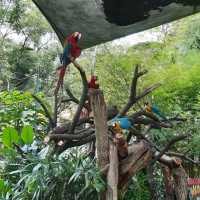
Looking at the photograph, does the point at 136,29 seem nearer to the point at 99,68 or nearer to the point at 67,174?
the point at 67,174

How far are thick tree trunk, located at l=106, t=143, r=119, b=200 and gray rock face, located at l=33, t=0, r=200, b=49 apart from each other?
32.3 inches

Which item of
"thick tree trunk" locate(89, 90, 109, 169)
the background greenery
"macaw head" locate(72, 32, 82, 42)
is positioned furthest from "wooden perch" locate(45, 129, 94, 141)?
"macaw head" locate(72, 32, 82, 42)

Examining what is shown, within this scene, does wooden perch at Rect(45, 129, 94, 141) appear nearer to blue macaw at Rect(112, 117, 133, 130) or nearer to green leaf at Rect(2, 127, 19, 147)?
blue macaw at Rect(112, 117, 133, 130)

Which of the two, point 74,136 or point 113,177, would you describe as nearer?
point 113,177

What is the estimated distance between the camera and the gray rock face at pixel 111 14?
1.86 m

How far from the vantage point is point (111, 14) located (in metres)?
1.95

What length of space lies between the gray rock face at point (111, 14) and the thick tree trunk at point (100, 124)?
0.45 meters

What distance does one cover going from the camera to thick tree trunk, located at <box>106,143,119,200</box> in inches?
94.7

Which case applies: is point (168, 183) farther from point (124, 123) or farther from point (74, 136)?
point (74, 136)

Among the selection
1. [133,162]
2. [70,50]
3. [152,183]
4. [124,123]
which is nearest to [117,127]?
[124,123]

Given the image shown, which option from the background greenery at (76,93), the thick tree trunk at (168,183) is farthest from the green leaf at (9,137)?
the thick tree trunk at (168,183)

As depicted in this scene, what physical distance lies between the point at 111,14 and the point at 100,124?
2.68ft

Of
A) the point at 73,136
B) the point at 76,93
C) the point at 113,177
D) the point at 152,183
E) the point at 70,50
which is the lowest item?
the point at 152,183


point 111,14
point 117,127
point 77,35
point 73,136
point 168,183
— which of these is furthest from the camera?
point 168,183
